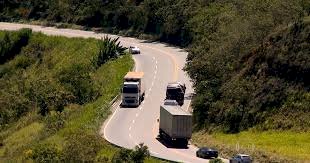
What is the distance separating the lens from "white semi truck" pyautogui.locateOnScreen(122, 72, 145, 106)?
79062 mm

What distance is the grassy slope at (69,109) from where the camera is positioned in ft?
225

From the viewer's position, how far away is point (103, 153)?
5953cm

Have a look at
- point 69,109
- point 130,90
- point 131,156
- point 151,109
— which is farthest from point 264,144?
point 69,109

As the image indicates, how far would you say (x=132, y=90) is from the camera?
79.1 m

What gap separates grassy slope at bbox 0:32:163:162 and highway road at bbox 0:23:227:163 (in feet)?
5.75

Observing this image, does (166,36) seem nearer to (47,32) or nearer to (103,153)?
(47,32)

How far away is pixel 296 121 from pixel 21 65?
69875 mm

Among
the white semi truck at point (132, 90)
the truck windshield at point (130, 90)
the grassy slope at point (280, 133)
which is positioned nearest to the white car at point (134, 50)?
the white semi truck at point (132, 90)

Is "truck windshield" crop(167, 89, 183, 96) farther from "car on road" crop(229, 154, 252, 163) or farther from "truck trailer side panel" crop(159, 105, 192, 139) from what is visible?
"car on road" crop(229, 154, 252, 163)

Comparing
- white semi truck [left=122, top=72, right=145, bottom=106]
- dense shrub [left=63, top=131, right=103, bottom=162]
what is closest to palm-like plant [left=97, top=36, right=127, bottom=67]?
white semi truck [left=122, top=72, right=145, bottom=106]

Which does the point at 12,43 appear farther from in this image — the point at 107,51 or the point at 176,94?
the point at 176,94

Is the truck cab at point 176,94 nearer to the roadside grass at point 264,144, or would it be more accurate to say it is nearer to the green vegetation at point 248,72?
the green vegetation at point 248,72

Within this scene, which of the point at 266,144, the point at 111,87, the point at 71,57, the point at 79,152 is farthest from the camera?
the point at 71,57

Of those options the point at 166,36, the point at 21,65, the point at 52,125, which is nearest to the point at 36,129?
the point at 52,125
